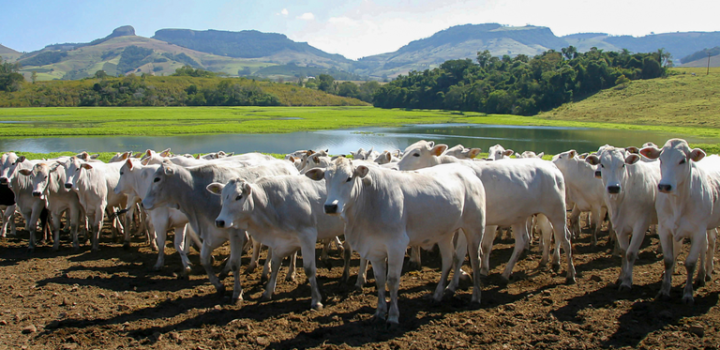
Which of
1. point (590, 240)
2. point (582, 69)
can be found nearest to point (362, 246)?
point (590, 240)

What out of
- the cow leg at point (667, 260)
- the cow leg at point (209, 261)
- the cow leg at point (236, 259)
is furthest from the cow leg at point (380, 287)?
the cow leg at point (667, 260)

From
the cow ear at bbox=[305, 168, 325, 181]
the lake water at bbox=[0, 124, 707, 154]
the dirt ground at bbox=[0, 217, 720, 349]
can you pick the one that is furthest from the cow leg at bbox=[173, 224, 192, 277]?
the lake water at bbox=[0, 124, 707, 154]

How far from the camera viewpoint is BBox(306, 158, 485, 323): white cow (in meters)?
6.28

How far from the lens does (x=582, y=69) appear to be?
91688mm

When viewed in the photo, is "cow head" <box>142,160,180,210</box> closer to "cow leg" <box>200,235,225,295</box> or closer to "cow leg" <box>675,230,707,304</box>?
"cow leg" <box>200,235,225,295</box>

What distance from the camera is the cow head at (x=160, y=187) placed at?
8.34m

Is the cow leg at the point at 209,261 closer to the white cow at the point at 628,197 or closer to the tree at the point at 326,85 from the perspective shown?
the white cow at the point at 628,197

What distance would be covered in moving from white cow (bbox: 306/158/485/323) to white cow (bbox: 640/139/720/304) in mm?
2769

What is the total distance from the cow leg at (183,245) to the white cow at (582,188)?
873 cm

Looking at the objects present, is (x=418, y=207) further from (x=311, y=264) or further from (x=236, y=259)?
(x=236, y=259)

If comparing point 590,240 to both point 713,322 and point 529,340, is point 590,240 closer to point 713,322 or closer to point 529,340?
point 713,322

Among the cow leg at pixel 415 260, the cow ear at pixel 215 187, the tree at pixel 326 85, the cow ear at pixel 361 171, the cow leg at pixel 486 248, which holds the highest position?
the tree at pixel 326 85

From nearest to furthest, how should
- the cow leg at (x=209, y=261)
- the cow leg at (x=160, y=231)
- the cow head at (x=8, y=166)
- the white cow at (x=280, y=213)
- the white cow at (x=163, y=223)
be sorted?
the white cow at (x=280, y=213)
the cow leg at (x=209, y=261)
the white cow at (x=163, y=223)
the cow leg at (x=160, y=231)
the cow head at (x=8, y=166)

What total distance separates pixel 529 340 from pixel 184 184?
5924 millimetres
